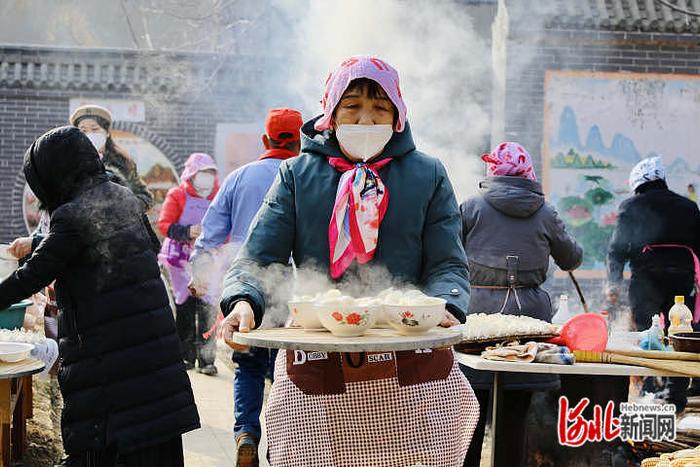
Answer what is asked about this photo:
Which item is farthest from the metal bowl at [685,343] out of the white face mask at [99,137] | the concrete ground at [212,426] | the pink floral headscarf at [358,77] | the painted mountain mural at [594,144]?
the painted mountain mural at [594,144]

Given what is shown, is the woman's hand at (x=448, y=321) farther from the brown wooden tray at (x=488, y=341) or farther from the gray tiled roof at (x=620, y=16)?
the gray tiled roof at (x=620, y=16)

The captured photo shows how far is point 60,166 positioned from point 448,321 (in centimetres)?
200

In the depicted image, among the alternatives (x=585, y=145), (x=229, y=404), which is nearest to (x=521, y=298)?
(x=229, y=404)

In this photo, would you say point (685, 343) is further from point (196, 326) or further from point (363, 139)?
point (196, 326)

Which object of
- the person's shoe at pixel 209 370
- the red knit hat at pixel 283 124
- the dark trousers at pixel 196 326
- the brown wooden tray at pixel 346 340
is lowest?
the person's shoe at pixel 209 370

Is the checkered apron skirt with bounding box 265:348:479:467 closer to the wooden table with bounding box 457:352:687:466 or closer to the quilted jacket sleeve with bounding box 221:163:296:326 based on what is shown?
the quilted jacket sleeve with bounding box 221:163:296:326

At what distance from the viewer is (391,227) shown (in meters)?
3.36

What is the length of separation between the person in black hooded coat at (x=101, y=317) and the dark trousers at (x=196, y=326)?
511cm

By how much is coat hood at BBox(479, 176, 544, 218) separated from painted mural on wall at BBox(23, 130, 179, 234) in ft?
33.3

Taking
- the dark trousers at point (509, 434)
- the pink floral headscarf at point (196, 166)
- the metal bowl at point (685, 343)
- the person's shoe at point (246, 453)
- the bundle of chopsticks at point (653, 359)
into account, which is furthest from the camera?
the pink floral headscarf at point (196, 166)

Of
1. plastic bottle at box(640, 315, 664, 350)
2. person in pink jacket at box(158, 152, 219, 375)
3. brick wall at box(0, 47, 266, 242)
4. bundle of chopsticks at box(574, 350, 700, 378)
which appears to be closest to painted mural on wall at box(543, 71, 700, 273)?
person in pink jacket at box(158, 152, 219, 375)

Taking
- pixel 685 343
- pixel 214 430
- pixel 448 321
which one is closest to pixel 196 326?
pixel 214 430

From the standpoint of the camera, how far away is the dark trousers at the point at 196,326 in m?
9.61

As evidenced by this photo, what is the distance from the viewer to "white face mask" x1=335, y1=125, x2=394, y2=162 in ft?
11.1
